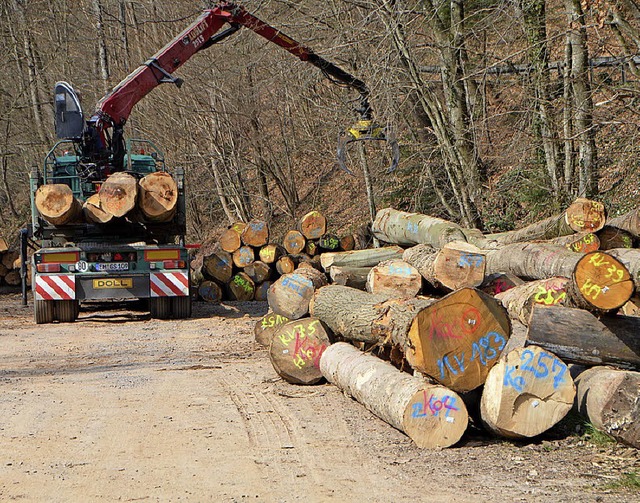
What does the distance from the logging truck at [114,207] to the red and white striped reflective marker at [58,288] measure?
2 centimetres

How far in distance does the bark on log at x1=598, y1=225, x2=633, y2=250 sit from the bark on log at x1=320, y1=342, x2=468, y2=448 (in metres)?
5.10

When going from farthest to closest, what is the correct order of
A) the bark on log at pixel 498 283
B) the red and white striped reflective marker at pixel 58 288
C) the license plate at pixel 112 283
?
the license plate at pixel 112 283 < the red and white striped reflective marker at pixel 58 288 < the bark on log at pixel 498 283

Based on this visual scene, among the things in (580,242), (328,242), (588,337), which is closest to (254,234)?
(328,242)

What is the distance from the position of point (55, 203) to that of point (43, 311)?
76.9 inches

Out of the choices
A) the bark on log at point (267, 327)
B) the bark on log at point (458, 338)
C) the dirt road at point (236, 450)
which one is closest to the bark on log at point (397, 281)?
the bark on log at point (267, 327)

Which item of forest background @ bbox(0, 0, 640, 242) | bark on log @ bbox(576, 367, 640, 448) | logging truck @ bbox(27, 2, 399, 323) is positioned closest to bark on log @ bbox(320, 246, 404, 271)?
logging truck @ bbox(27, 2, 399, 323)

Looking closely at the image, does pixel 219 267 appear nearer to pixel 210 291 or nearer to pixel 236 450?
pixel 210 291

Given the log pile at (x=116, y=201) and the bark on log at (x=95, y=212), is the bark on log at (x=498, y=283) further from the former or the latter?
the bark on log at (x=95, y=212)

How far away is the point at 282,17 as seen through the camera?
1900 cm

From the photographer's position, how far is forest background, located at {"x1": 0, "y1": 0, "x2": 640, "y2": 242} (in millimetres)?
12859

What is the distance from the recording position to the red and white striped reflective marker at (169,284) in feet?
45.8

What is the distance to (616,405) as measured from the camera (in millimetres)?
5543

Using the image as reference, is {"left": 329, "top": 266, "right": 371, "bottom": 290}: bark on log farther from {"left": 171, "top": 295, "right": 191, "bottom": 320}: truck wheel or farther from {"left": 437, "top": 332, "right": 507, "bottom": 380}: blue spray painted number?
{"left": 437, "top": 332, "right": 507, "bottom": 380}: blue spray painted number

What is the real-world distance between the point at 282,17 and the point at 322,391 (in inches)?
513
